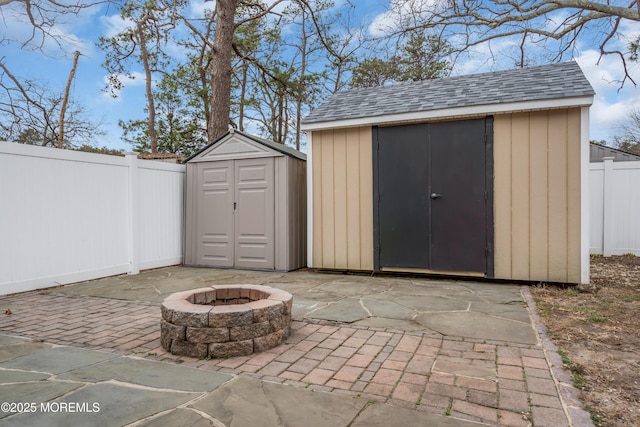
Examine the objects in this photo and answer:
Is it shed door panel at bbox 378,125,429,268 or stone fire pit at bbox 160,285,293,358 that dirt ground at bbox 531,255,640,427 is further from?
stone fire pit at bbox 160,285,293,358

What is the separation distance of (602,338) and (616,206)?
229 inches

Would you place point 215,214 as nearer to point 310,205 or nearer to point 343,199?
point 310,205

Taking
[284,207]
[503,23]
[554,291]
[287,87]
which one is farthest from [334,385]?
[287,87]

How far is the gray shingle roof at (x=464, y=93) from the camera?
4.93 metres

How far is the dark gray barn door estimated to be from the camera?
5.14 meters

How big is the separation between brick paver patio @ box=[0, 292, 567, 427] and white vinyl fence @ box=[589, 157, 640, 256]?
20.6 ft

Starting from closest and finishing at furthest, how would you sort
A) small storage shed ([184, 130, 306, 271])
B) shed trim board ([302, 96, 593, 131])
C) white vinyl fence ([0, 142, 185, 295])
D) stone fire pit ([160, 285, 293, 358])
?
stone fire pit ([160, 285, 293, 358]) < white vinyl fence ([0, 142, 185, 295]) < shed trim board ([302, 96, 593, 131]) < small storage shed ([184, 130, 306, 271])

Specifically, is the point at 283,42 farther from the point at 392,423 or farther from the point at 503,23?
the point at 392,423

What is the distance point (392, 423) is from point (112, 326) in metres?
2.58

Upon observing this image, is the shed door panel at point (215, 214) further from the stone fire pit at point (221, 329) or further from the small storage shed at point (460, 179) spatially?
the stone fire pit at point (221, 329)

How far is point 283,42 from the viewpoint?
14023 millimetres

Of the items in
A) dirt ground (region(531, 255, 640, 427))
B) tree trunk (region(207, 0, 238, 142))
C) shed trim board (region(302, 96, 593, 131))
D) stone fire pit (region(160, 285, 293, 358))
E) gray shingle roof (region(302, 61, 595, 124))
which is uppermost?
tree trunk (region(207, 0, 238, 142))

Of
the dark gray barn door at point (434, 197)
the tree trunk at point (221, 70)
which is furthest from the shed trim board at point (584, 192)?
the tree trunk at point (221, 70)

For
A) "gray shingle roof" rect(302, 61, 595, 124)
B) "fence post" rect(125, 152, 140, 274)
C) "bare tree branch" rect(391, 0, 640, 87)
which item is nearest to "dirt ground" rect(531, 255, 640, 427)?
"gray shingle roof" rect(302, 61, 595, 124)
